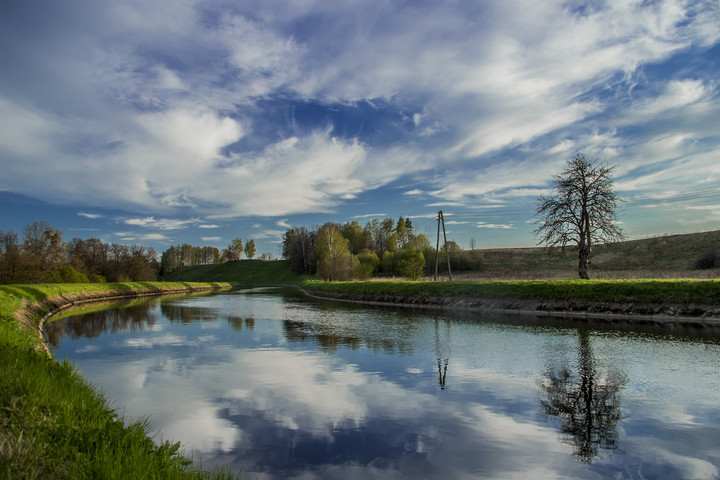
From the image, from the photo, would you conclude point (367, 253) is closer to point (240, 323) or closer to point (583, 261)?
point (583, 261)

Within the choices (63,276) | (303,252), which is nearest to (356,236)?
(303,252)

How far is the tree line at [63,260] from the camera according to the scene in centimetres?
4941

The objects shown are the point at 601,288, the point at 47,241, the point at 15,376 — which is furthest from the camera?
the point at 47,241

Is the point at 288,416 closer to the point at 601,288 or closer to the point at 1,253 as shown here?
the point at 601,288

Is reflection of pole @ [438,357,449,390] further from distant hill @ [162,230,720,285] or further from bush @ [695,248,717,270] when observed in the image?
bush @ [695,248,717,270]

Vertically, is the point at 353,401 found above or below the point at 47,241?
below

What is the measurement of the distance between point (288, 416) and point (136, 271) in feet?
300

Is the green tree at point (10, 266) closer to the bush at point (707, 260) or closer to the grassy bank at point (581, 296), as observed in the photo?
the grassy bank at point (581, 296)

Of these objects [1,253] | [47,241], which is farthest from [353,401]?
[47,241]

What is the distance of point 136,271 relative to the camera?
285ft

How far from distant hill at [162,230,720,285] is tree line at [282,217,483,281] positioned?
7.09 metres

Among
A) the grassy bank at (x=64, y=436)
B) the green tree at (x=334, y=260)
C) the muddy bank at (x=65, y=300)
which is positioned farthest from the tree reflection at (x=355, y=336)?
the green tree at (x=334, y=260)

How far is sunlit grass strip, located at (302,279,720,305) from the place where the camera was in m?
23.0

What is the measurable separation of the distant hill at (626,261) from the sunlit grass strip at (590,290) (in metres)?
10.6
